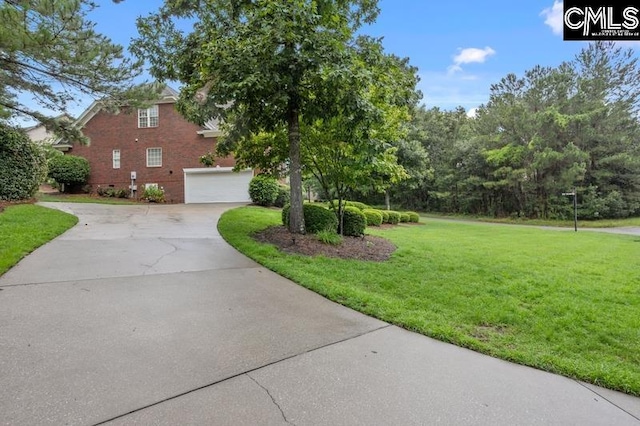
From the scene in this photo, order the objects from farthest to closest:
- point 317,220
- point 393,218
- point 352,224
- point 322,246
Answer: point 393,218, point 352,224, point 317,220, point 322,246

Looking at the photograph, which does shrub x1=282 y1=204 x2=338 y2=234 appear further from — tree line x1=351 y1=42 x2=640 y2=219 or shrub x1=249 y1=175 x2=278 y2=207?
tree line x1=351 y1=42 x2=640 y2=219

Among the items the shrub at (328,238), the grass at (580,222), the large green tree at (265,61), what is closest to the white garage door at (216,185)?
the large green tree at (265,61)

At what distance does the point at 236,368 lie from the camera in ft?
9.04

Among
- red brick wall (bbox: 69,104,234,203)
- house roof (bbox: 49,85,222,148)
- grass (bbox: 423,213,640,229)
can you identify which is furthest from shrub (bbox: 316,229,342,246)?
grass (bbox: 423,213,640,229)

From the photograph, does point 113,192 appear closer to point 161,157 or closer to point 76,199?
point 76,199

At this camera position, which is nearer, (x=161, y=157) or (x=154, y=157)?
(x=161, y=157)

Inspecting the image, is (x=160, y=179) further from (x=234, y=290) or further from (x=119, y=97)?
(x=234, y=290)

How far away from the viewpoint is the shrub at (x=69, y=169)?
2066 centimetres

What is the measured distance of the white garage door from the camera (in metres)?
20.8

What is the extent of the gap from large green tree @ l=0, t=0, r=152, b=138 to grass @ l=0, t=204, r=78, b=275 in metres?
3.10

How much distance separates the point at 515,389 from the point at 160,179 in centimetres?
2177

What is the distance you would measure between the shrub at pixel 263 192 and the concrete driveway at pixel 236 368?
14031 mm

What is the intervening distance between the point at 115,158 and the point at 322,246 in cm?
1910

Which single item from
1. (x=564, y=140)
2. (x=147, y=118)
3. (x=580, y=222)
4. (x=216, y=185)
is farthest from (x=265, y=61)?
(x=564, y=140)
